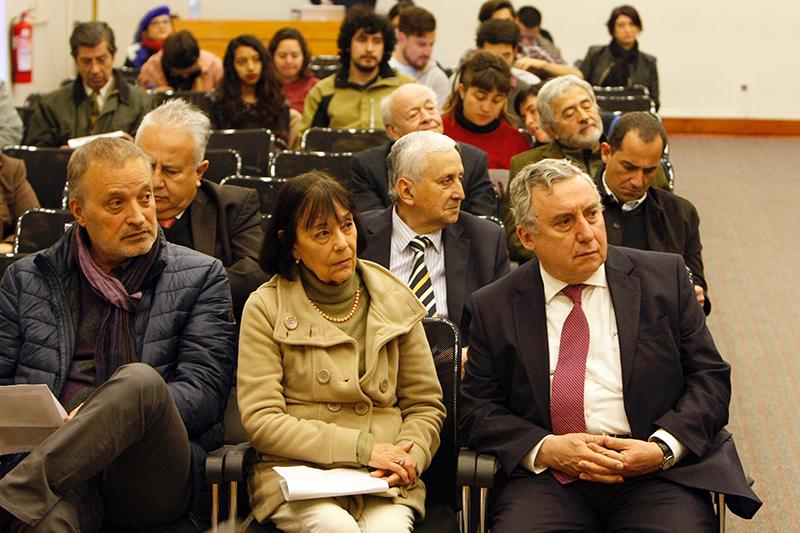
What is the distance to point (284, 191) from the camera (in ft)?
9.89

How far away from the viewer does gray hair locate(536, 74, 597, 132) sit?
193 inches

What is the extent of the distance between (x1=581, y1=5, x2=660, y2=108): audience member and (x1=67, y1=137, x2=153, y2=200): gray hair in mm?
6621

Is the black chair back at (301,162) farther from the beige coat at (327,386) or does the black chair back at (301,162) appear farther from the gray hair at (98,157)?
the beige coat at (327,386)

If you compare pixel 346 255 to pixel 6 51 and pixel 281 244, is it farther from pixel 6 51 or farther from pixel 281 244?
pixel 6 51

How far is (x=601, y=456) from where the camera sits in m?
2.79

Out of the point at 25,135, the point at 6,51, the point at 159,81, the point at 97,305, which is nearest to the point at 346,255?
the point at 97,305

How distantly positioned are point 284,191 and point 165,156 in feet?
2.65

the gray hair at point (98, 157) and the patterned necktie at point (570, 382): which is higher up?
the gray hair at point (98, 157)

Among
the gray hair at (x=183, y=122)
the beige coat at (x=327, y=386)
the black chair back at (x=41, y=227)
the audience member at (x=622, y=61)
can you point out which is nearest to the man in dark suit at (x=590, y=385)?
the beige coat at (x=327, y=386)

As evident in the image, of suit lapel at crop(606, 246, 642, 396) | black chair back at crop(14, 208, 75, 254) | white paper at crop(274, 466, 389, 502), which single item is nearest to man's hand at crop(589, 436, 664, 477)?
suit lapel at crop(606, 246, 642, 396)

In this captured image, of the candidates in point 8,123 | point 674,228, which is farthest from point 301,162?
point 8,123

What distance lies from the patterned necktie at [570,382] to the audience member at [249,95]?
3.59 m

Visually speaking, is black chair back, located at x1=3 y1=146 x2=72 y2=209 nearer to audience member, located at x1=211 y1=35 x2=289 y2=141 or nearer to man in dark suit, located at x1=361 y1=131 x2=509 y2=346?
audience member, located at x1=211 y1=35 x2=289 y2=141

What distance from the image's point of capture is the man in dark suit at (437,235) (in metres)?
3.68
